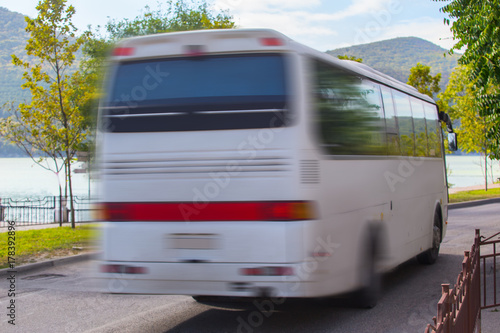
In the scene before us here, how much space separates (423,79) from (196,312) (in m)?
28.3

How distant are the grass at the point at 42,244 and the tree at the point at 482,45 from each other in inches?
285

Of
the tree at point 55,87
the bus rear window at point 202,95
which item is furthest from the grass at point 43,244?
the bus rear window at point 202,95

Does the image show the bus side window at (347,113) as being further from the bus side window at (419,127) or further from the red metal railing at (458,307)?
the bus side window at (419,127)

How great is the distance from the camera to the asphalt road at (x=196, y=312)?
6.86 metres

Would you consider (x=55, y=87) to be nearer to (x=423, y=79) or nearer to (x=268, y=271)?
(x=268, y=271)

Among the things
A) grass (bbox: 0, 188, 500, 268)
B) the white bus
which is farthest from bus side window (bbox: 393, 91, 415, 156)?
grass (bbox: 0, 188, 500, 268)

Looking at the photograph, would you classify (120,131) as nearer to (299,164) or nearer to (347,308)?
(299,164)

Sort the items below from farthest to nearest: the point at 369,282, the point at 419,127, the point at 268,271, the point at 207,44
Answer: the point at 419,127, the point at 369,282, the point at 207,44, the point at 268,271

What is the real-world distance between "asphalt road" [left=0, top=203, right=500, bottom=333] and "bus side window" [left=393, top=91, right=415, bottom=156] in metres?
2.16

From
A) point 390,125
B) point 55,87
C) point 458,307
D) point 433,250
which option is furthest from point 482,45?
point 55,87

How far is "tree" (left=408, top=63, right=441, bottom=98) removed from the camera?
33.1 meters

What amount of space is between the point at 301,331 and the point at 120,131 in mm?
2906

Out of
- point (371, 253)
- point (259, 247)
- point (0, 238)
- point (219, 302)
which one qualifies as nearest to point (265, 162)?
point (259, 247)

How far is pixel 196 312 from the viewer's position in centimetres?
766
